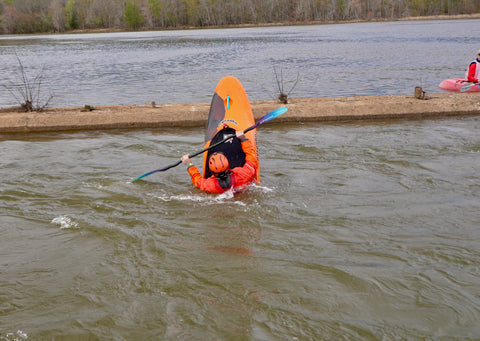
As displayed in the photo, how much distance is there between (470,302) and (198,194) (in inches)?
147

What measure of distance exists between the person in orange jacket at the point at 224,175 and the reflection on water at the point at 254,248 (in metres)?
0.19

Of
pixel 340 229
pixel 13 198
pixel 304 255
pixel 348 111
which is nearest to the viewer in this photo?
pixel 304 255

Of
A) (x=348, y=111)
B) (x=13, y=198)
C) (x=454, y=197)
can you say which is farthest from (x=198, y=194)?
(x=348, y=111)

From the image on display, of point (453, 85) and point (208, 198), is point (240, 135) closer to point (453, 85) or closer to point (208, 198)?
point (208, 198)

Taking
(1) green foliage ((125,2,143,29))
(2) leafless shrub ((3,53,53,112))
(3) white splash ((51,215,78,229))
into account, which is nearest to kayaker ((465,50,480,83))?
(2) leafless shrub ((3,53,53,112))

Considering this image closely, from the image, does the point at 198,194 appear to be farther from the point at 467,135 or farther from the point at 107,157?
Answer: the point at 467,135

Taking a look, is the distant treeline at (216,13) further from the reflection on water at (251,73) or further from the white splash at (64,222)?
the white splash at (64,222)

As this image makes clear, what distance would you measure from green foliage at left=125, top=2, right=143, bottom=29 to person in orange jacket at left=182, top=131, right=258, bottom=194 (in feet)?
286

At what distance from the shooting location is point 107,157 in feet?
27.4

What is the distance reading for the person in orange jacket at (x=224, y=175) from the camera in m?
5.76

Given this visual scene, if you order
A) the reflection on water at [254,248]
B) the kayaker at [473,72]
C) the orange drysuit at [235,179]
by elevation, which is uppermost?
the kayaker at [473,72]

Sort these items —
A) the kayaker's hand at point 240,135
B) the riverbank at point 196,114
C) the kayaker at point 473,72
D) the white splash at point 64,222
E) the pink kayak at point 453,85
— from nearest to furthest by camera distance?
the white splash at point 64,222 → the kayaker's hand at point 240,135 → the riverbank at point 196,114 → the kayaker at point 473,72 → the pink kayak at point 453,85

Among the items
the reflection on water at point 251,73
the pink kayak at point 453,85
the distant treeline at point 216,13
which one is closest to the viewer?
the pink kayak at point 453,85

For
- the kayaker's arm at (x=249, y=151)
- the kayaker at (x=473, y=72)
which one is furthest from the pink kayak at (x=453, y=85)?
the kayaker's arm at (x=249, y=151)
